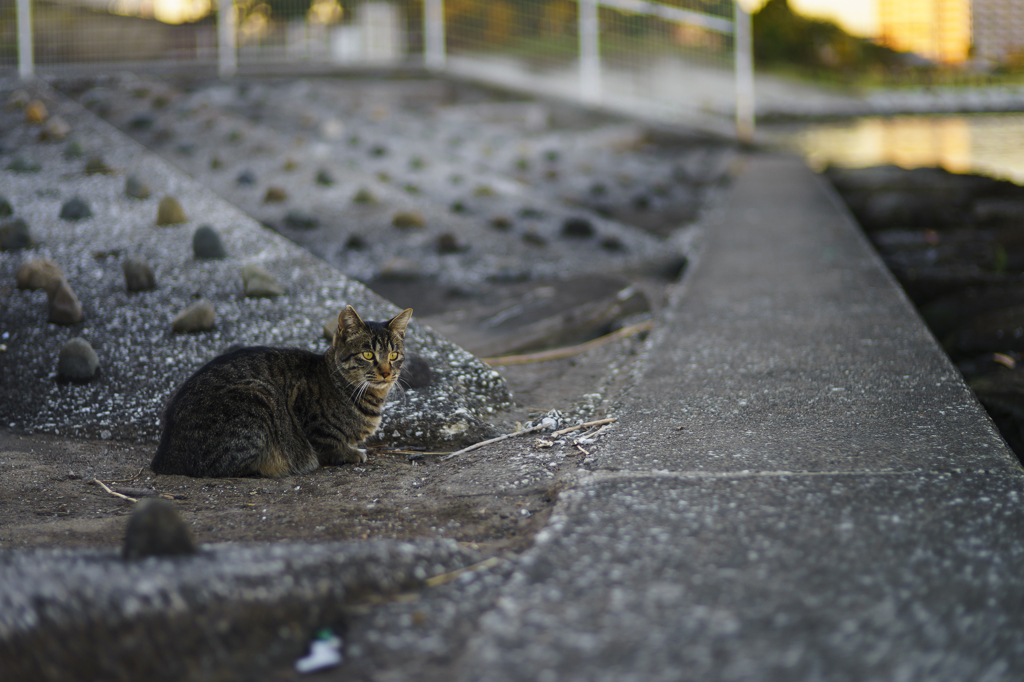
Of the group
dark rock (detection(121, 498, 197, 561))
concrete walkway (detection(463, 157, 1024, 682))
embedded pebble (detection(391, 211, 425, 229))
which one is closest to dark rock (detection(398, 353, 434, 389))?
concrete walkway (detection(463, 157, 1024, 682))

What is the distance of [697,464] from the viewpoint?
67.0 inches

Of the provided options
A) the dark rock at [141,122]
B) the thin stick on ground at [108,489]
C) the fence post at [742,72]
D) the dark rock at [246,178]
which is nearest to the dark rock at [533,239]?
the dark rock at [246,178]

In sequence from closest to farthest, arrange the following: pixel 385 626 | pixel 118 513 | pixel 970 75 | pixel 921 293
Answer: pixel 385 626
pixel 118 513
pixel 921 293
pixel 970 75

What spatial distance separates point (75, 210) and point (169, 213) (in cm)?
55

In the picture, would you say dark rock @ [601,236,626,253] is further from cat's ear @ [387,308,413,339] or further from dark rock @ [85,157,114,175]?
dark rock @ [85,157,114,175]

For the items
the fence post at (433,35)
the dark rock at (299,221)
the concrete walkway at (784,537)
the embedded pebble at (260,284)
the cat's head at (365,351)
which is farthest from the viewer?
the fence post at (433,35)

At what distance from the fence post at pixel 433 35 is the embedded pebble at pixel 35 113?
16.6 ft

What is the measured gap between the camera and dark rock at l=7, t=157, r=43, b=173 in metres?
4.55

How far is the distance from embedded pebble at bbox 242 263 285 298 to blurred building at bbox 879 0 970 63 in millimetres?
49384

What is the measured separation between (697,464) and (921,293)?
116 inches

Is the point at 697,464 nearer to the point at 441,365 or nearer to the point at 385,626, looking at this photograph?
the point at 385,626

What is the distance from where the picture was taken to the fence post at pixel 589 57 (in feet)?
34.3

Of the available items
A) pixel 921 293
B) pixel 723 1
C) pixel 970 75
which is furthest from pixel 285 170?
pixel 970 75

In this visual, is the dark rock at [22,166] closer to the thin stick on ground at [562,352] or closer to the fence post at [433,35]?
the thin stick on ground at [562,352]
